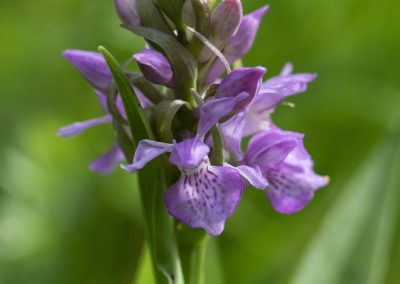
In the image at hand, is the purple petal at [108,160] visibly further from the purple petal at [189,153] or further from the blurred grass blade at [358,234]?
the blurred grass blade at [358,234]

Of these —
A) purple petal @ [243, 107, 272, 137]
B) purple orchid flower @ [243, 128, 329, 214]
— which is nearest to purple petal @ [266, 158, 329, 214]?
purple orchid flower @ [243, 128, 329, 214]

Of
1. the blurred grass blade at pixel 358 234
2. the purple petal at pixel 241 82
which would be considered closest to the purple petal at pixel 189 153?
the purple petal at pixel 241 82

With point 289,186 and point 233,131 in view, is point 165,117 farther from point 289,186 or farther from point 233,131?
point 289,186

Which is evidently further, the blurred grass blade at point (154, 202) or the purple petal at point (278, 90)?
the purple petal at point (278, 90)

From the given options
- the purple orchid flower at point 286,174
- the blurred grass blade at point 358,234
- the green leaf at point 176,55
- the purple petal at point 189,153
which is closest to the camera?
the purple petal at point 189,153

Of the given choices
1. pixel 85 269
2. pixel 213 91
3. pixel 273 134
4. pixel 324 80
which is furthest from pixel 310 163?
pixel 324 80

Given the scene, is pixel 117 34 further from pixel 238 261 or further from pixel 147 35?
pixel 147 35

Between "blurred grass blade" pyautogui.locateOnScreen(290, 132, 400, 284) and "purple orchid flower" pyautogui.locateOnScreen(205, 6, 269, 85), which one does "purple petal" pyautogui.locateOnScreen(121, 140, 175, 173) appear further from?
"blurred grass blade" pyautogui.locateOnScreen(290, 132, 400, 284)
